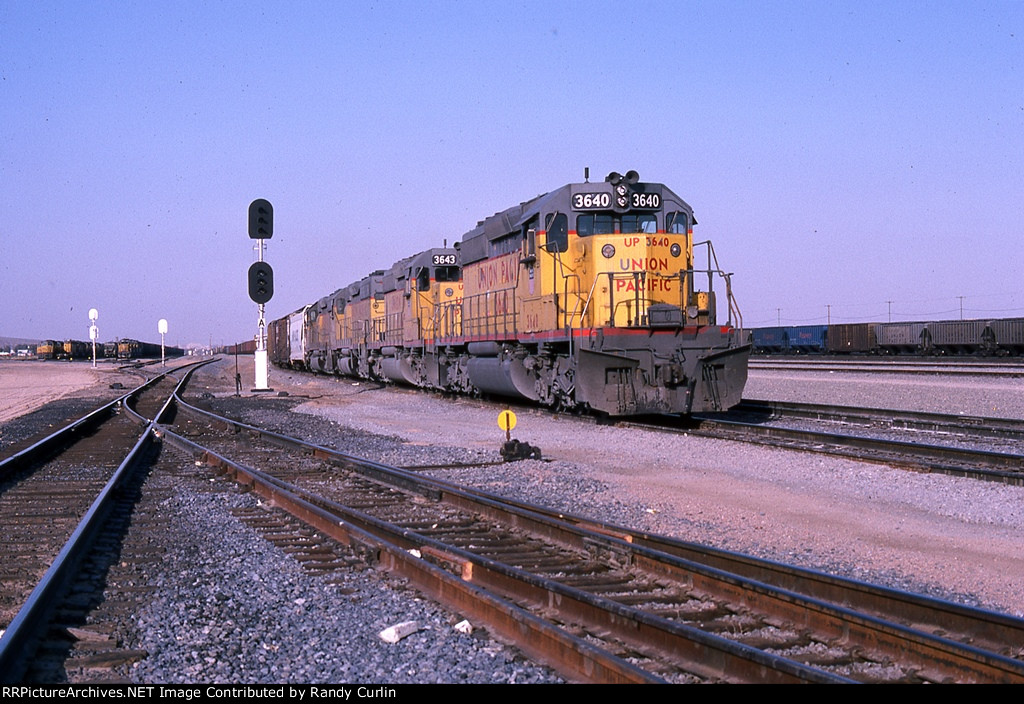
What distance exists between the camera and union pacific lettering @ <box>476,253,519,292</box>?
17.2m

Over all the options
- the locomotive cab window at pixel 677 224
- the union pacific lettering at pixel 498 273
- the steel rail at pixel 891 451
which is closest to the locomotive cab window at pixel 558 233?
the locomotive cab window at pixel 677 224

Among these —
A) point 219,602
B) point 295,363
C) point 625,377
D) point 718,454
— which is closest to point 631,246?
point 625,377

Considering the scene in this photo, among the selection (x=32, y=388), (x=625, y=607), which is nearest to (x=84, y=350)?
(x=32, y=388)

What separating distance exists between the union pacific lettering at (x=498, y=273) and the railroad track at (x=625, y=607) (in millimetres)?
9724

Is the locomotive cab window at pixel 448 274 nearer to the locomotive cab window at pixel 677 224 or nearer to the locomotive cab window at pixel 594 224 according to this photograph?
the locomotive cab window at pixel 594 224

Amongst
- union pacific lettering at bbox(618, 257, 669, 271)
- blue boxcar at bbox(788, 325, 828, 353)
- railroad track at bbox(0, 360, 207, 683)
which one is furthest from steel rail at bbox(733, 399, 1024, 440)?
blue boxcar at bbox(788, 325, 828, 353)

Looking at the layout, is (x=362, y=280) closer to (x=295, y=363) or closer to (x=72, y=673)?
(x=295, y=363)

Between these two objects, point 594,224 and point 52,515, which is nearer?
point 52,515

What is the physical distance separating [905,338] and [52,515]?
4116 centimetres

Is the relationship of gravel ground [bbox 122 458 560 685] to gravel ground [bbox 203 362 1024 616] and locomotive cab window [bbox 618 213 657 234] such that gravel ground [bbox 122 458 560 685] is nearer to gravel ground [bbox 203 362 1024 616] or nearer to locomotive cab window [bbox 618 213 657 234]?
gravel ground [bbox 203 362 1024 616]

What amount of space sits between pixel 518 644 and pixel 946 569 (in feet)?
10.1

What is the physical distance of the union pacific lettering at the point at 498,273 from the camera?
17250mm

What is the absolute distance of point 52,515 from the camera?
25.5ft

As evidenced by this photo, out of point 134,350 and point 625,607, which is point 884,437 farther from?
point 134,350
